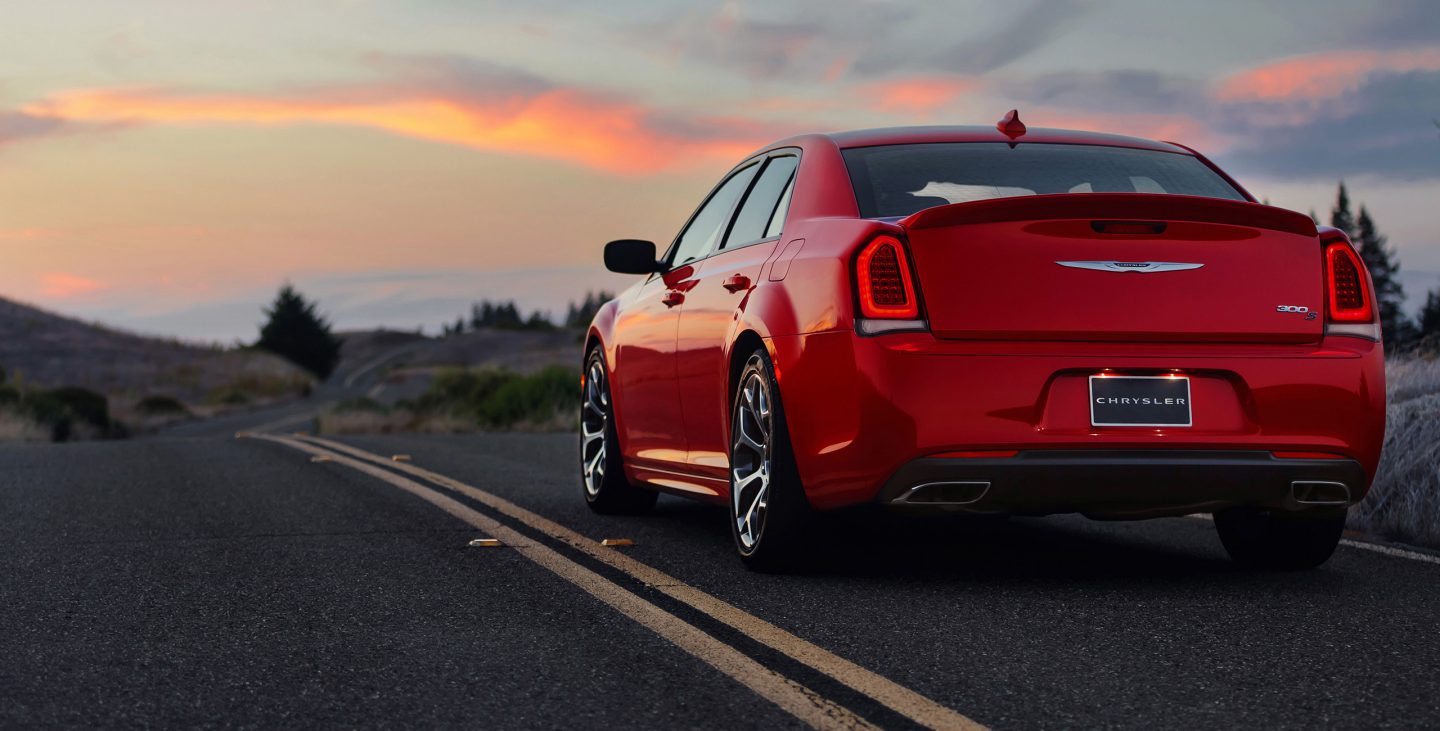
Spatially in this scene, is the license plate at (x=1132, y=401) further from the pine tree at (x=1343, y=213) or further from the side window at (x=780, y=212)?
the pine tree at (x=1343, y=213)

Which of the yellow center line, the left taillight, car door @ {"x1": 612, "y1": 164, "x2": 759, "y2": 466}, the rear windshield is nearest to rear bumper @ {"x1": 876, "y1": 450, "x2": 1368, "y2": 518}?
the left taillight

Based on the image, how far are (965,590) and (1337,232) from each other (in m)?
1.79

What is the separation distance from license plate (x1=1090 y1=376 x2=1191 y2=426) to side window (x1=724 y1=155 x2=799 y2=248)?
1703 millimetres

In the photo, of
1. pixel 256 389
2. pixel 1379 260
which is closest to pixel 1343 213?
pixel 1379 260

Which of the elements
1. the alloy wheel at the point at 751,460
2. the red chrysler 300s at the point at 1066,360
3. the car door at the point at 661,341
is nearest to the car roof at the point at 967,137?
the red chrysler 300s at the point at 1066,360

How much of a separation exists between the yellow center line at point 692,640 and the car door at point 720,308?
2.58 ft

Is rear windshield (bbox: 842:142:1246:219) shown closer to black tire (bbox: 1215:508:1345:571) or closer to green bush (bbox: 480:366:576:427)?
black tire (bbox: 1215:508:1345:571)

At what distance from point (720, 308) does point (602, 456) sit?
2131 millimetres

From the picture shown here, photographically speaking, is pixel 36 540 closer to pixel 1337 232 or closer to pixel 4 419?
pixel 1337 232

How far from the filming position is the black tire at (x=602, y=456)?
795cm

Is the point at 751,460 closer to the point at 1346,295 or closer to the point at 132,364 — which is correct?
the point at 1346,295

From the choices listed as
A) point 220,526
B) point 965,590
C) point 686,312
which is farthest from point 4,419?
point 965,590

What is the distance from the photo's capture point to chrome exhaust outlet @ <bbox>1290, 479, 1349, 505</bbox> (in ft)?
16.8

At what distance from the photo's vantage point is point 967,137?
6.09m
